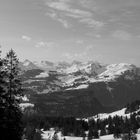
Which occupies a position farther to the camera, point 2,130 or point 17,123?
point 17,123

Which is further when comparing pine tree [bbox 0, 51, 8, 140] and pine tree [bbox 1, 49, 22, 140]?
pine tree [bbox 1, 49, 22, 140]

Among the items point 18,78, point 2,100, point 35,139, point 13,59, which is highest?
point 13,59

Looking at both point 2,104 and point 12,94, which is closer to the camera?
point 2,104

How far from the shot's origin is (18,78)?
4459 cm

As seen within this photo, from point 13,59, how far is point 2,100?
22.1ft

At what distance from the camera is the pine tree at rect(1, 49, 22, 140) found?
4273 cm

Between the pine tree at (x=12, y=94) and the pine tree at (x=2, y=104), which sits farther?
the pine tree at (x=12, y=94)

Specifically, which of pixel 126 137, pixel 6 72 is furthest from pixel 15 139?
pixel 126 137

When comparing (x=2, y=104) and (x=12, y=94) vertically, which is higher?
(x=12, y=94)

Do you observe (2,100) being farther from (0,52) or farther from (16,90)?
(0,52)

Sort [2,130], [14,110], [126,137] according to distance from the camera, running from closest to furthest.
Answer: [2,130] → [14,110] → [126,137]

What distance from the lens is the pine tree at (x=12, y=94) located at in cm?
4273

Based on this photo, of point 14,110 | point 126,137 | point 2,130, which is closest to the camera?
point 2,130

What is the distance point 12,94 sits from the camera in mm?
44719
